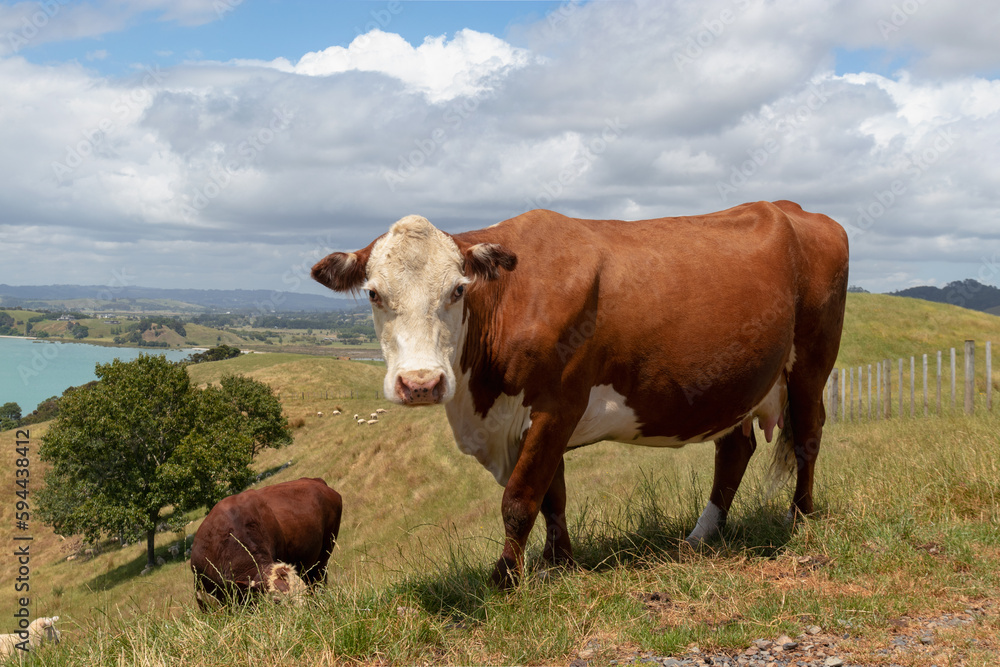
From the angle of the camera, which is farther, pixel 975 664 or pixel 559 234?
pixel 559 234

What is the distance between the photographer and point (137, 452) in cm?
4075

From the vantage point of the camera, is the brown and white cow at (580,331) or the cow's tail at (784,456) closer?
the brown and white cow at (580,331)

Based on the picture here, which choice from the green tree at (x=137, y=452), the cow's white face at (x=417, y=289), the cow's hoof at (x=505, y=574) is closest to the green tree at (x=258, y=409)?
the green tree at (x=137, y=452)

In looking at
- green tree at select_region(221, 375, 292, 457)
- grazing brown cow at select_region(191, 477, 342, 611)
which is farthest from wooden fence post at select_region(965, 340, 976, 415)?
green tree at select_region(221, 375, 292, 457)

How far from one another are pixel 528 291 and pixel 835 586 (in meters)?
2.94

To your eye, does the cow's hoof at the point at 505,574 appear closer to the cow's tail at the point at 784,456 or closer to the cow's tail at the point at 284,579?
the cow's tail at the point at 784,456

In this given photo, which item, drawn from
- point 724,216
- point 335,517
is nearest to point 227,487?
point 335,517

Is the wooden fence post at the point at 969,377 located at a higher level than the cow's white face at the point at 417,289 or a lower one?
lower

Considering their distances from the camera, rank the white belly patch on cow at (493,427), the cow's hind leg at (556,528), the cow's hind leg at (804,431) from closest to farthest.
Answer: the white belly patch on cow at (493,427), the cow's hind leg at (556,528), the cow's hind leg at (804,431)

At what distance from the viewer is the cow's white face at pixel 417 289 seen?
13.5ft

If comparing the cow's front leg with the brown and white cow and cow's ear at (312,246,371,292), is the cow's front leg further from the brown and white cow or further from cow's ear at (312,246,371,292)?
cow's ear at (312,246,371,292)

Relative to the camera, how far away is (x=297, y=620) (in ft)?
13.8

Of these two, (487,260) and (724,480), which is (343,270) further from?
(724,480)

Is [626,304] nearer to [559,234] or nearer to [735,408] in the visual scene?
[559,234]
